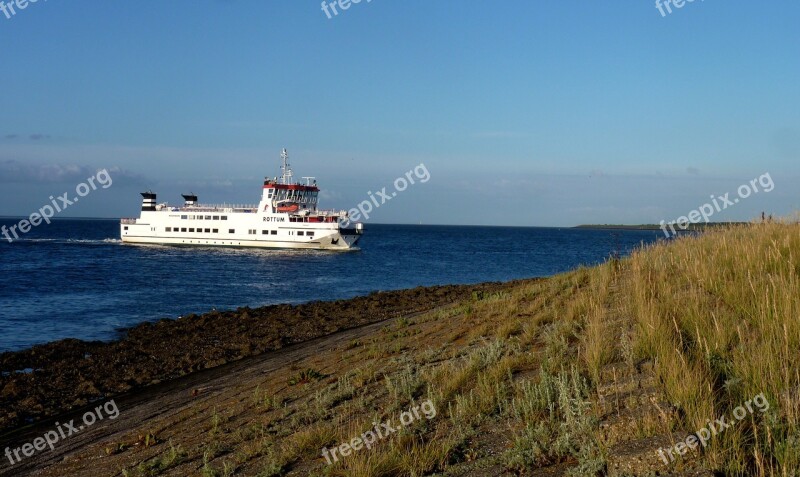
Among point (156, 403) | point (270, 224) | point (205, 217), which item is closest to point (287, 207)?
point (270, 224)

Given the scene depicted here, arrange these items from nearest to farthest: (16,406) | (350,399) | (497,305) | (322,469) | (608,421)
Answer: (608,421) → (322,469) → (350,399) → (16,406) → (497,305)

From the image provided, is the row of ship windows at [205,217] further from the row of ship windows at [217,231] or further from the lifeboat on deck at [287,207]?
the lifeboat on deck at [287,207]

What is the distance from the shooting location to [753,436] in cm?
408

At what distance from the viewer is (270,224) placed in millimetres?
65062

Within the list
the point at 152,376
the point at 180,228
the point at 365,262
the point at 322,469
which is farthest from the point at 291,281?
the point at 180,228

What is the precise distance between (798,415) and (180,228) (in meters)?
72.2

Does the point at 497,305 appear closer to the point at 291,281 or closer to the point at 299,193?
the point at 291,281

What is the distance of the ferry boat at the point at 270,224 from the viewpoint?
64375 millimetres
